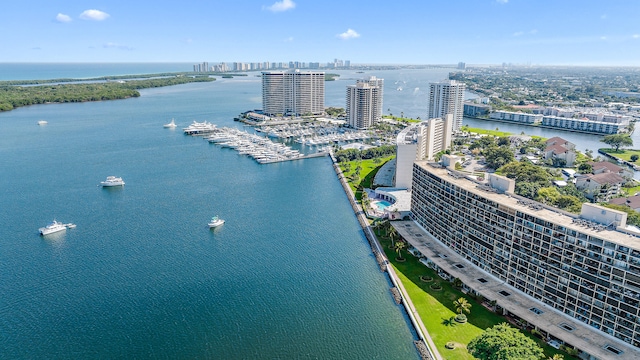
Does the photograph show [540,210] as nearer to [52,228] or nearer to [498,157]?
[498,157]

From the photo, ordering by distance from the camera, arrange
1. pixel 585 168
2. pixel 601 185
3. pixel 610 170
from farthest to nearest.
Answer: pixel 585 168
pixel 610 170
pixel 601 185

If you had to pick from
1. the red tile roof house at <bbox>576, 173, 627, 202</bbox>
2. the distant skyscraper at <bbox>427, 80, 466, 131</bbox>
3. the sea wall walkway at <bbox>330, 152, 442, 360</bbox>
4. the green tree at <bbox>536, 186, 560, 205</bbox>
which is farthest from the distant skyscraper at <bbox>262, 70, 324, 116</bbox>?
the green tree at <bbox>536, 186, 560, 205</bbox>

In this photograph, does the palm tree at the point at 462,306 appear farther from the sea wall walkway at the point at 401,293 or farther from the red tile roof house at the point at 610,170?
the red tile roof house at the point at 610,170

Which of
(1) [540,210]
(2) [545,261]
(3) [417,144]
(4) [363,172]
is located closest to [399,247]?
(1) [540,210]

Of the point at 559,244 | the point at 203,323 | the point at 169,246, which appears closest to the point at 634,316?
the point at 559,244

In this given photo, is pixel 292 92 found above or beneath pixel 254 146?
above

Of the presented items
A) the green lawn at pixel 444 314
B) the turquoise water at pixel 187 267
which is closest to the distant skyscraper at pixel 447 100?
the turquoise water at pixel 187 267
